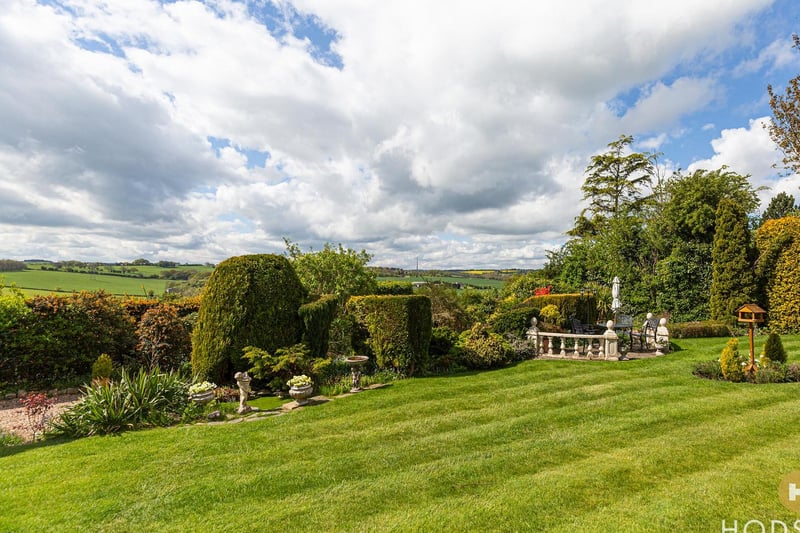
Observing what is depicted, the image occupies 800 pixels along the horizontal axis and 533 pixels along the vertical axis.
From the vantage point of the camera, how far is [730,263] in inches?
530

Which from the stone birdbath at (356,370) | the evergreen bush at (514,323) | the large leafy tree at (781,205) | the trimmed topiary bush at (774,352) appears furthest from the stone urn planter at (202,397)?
the large leafy tree at (781,205)

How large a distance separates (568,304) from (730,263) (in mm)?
6441

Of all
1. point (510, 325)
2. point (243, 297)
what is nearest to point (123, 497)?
point (243, 297)

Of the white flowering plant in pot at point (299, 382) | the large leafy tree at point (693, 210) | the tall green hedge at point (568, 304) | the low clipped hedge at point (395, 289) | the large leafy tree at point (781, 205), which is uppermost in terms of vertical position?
the large leafy tree at point (781, 205)

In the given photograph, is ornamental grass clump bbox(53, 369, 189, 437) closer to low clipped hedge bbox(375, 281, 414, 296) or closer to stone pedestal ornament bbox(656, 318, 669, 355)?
low clipped hedge bbox(375, 281, 414, 296)

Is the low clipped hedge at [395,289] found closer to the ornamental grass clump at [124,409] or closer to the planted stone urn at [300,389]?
the planted stone urn at [300,389]

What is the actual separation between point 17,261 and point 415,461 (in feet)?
76.2

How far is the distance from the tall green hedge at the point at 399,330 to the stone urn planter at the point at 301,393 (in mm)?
2283

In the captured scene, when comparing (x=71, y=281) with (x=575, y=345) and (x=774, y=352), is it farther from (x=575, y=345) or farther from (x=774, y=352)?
(x=774, y=352)

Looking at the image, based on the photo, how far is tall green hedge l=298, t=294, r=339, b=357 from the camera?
27.0 feet

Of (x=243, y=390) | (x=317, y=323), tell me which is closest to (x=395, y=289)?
(x=317, y=323)

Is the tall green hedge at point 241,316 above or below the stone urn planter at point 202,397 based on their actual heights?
above

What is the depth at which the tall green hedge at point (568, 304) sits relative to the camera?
13.3m

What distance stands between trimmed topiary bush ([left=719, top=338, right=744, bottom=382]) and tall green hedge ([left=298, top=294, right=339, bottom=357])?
344 inches
